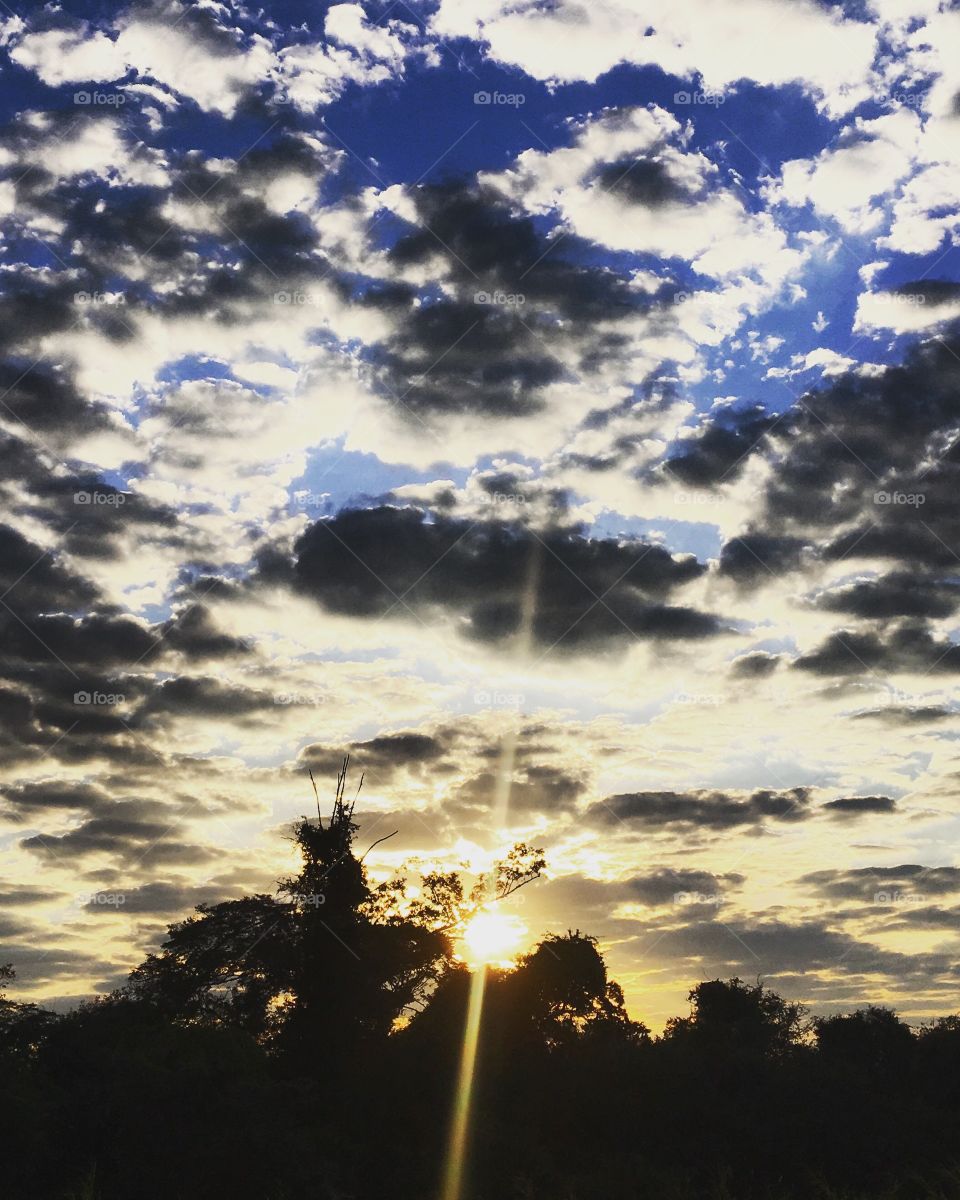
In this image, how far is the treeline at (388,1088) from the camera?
2839 cm

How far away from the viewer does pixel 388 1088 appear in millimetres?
40469

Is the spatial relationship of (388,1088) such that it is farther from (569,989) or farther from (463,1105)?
(569,989)

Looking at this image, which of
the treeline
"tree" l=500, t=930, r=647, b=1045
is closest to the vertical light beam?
the treeline

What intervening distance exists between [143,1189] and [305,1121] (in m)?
11.9

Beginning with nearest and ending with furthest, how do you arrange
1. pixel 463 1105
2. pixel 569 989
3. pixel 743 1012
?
pixel 463 1105 < pixel 569 989 < pixel 743 1012

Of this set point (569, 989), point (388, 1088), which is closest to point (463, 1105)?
point (388, 1088)

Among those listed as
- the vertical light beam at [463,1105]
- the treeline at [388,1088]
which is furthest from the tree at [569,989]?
the vertical light beam at [463,1105]

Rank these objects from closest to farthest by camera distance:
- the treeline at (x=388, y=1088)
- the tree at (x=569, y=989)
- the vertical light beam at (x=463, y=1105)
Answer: the treeline at (x=388, y=1088), the vertical light beam at (x=463, y=1105), the tree at (x=569, y=989)

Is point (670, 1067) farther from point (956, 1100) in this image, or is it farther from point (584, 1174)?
point (956, 1100)

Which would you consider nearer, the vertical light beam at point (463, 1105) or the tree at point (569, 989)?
the vertical light beam at point (463, 1105)

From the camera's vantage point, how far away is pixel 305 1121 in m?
38.2

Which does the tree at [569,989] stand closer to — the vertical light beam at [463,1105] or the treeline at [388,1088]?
the treeline at [388,1088]

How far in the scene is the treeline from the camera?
28.4 metres

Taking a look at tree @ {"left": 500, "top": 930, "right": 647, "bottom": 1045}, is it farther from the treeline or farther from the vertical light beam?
the vertical light beam
